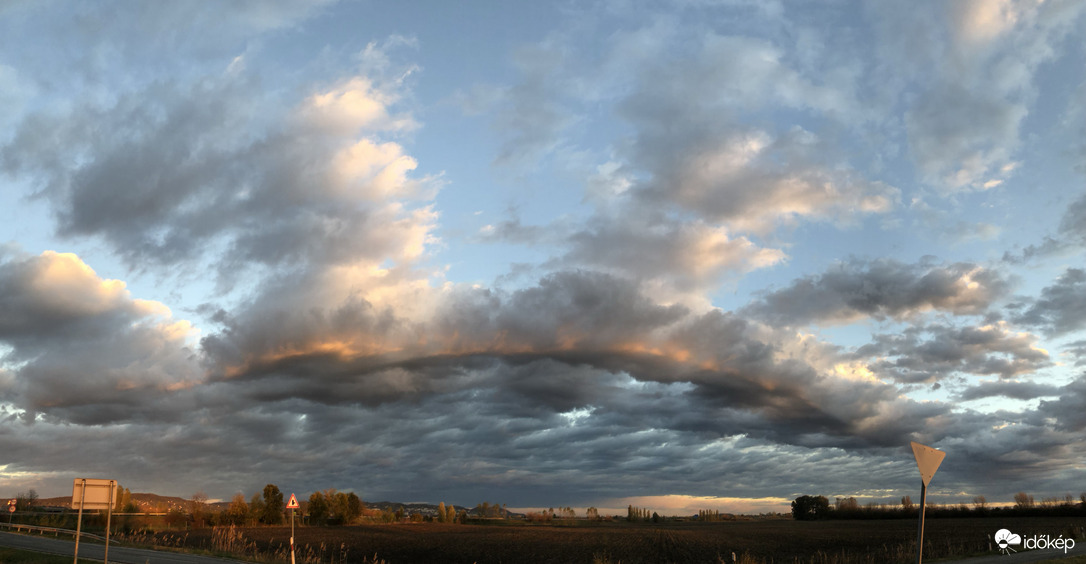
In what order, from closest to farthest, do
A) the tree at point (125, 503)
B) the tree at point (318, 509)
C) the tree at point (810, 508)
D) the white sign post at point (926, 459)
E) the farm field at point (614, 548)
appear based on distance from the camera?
1. the white sign post at point (926, 459)
2. the farm field at point (614, 548)
3. the tree at point (125, 503)
4. the tree at point (318, 509)
5. the tree at point (810, 508)

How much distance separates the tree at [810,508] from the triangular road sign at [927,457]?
604 feet

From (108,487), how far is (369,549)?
47.4 m

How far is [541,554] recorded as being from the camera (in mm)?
64125

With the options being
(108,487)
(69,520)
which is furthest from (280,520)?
(108,487)

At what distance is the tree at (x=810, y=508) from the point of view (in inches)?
7136

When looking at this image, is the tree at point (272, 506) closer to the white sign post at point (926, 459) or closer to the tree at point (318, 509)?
the tree at point (318, 509)

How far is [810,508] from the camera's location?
7205 inches

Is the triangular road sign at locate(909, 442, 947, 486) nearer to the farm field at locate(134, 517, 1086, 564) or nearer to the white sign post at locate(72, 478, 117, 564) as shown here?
the white sign post at locate(72, 478, 117, 564)

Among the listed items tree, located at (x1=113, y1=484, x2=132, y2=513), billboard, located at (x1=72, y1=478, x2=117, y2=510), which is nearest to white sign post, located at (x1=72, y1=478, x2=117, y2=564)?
billboard, located at (x1=72, y1=478, x2=117, y2=510)

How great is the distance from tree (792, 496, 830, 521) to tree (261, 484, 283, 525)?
130 m

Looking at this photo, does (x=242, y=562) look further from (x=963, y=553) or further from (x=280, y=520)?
(x=280, y=520)

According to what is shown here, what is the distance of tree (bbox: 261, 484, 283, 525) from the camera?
140 metres

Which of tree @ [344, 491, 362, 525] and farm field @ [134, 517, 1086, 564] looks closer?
farm field @ [134, 517, 1086, 564]

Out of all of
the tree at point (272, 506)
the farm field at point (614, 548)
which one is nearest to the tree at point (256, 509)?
the tree at point (272, 506)
